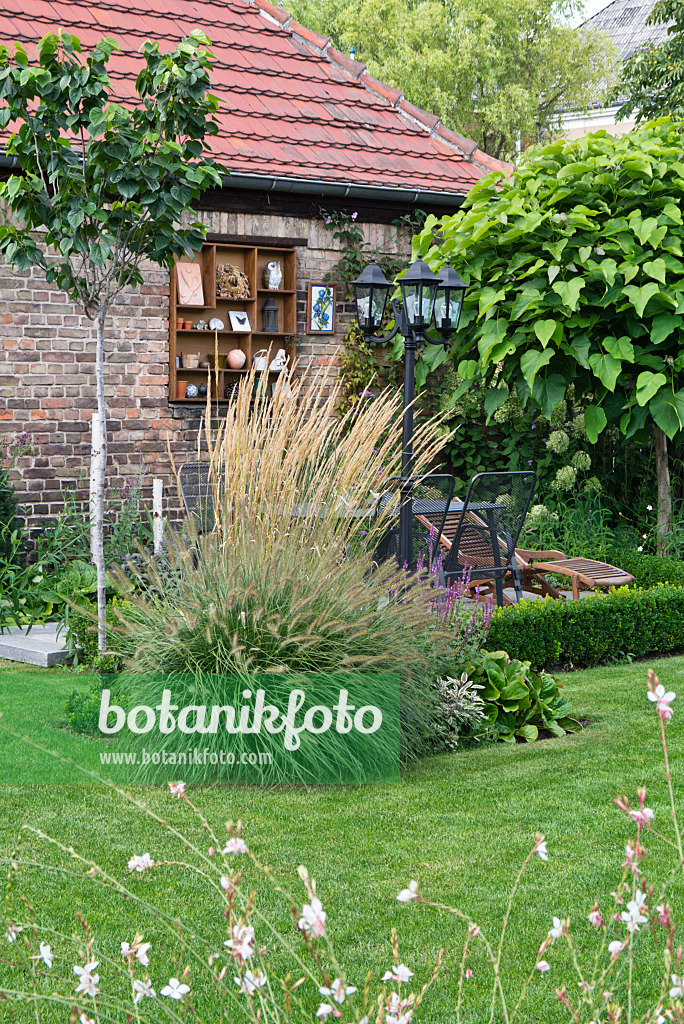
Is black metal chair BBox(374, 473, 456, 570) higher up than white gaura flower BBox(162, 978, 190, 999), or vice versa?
white gaura flower BBox(162, 978, 190, 999)

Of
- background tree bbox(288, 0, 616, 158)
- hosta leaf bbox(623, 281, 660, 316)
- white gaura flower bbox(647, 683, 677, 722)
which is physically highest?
background tree bbox(288, 0, 616, 158)

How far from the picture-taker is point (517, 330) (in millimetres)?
7469

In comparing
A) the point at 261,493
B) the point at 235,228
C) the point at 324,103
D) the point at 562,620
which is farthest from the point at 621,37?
the point at 261,493

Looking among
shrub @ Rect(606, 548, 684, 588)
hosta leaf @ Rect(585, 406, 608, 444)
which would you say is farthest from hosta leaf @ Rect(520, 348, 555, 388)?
shrub @ Rect(606, 548, 684, 588)

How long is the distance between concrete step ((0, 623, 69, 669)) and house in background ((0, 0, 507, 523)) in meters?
1.54

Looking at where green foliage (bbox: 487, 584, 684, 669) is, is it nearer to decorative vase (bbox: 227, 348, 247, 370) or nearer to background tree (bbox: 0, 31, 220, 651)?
background tree (bbox: 0, 31, 220, 651)

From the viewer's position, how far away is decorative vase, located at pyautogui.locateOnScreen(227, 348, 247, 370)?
8891mm


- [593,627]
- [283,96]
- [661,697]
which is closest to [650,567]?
[593,627]

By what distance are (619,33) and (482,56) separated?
677 centimetres

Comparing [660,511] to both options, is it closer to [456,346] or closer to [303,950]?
[456,346]

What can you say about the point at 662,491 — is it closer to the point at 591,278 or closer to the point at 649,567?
the point at 649,567

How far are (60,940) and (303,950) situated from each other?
0.61 metres

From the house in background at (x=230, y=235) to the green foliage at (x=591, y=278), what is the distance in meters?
1.77

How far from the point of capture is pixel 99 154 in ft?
16.3
